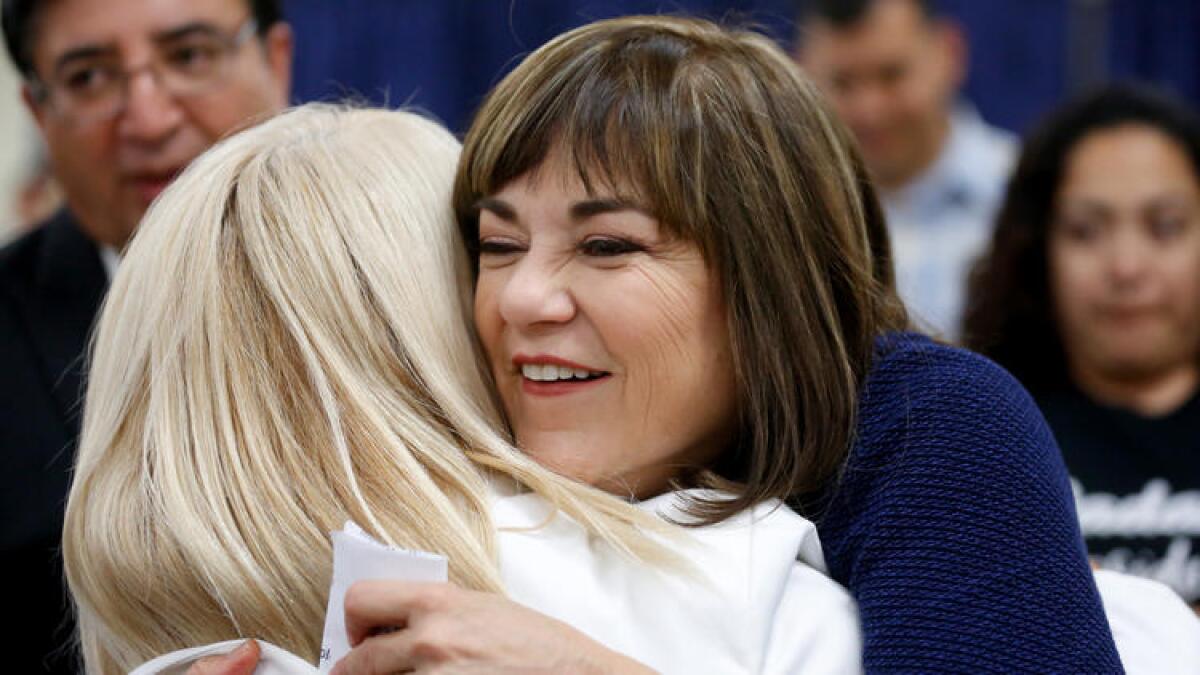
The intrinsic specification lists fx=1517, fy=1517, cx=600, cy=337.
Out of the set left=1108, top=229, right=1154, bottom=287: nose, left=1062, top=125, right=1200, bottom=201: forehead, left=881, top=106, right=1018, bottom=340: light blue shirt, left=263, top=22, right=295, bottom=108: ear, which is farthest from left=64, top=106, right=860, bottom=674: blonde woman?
left=881, top=106, right=1018, bottom=340: light blue shirt

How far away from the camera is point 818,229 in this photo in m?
1.57

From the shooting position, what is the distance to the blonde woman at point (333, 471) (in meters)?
1.41

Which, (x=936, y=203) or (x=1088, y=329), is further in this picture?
(x=936, y=203)

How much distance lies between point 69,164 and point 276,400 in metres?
1.01

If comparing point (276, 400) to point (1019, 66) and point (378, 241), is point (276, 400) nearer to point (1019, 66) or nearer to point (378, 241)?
point (378, 241)

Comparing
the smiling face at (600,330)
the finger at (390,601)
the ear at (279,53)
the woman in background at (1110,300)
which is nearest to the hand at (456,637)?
the finger at (390,601)

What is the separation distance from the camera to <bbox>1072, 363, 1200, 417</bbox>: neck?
9.44 feet

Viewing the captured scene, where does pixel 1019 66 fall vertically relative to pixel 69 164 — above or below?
below

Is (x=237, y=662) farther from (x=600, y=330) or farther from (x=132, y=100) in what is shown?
(x=132, y=100)

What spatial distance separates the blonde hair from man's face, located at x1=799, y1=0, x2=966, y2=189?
106 inches

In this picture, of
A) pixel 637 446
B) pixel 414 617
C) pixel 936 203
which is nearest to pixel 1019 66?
pixel 936 203

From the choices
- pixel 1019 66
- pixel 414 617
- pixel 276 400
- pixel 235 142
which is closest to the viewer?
pixel 414 617

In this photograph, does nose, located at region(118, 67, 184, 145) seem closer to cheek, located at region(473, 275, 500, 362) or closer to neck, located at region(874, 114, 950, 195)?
cheek, located at region(473, 275, 500, 362)

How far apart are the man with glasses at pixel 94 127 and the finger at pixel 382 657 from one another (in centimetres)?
86
